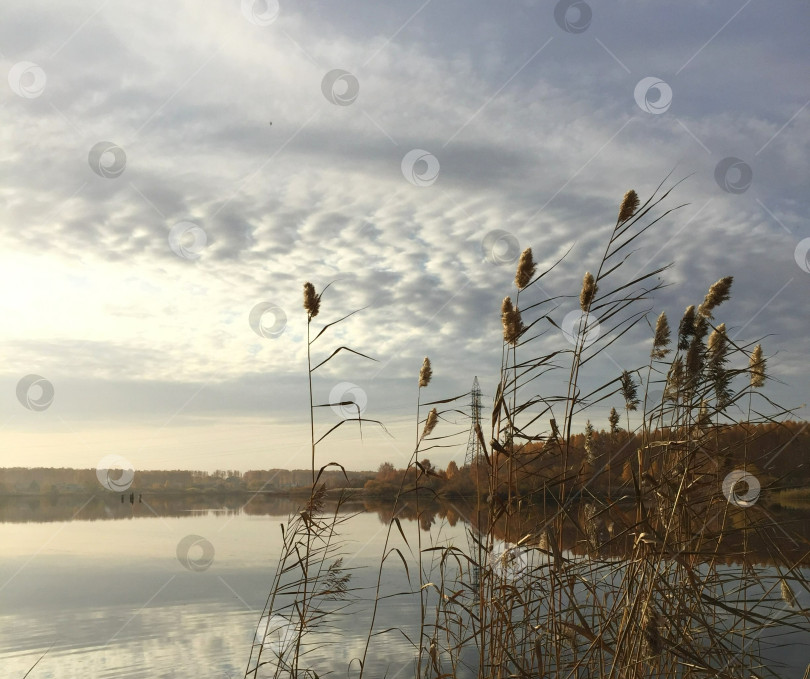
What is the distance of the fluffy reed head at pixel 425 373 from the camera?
3611mm

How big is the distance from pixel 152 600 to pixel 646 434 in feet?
44.0

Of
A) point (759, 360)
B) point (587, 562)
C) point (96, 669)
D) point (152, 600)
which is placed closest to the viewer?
point (587, 562)

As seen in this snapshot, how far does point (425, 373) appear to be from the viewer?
3.64m

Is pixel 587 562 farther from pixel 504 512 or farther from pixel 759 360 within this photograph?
pixel 759 360

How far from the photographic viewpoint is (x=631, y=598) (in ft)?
7.62

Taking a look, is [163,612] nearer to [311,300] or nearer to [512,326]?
[311,300]

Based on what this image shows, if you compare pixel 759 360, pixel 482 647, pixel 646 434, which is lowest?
pixel 482 647

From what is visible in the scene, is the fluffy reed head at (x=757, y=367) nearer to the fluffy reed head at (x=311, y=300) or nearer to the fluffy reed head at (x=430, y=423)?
the fluffy reed head at (x=430, y=423)

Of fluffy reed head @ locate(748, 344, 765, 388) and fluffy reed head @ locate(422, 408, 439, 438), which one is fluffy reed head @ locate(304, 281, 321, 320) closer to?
fluffy reed head @ locate(422, 408, 439, 438)

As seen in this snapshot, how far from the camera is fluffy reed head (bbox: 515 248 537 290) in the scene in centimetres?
320

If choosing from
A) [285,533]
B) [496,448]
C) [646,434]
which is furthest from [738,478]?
[285,533]

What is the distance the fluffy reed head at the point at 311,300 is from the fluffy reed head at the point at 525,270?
0.97 meters

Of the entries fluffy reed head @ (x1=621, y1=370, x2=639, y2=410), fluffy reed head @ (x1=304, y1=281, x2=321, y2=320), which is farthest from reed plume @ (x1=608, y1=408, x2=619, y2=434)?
fluffy reed head @ (x1=304, y1=281, x2=321, y2=320)

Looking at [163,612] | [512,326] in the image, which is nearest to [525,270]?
[512,326]
